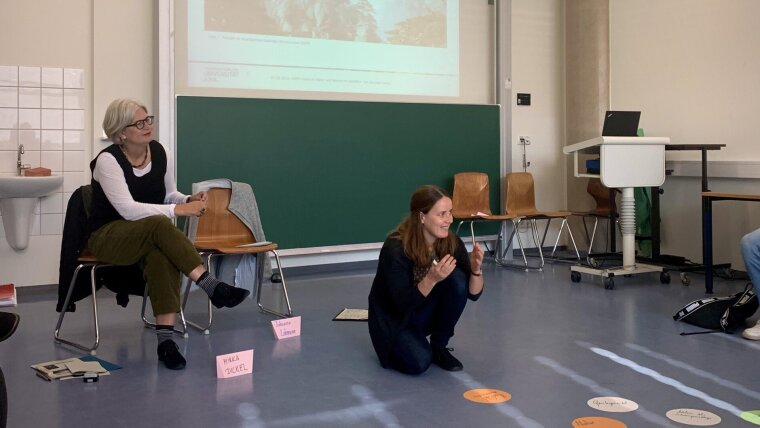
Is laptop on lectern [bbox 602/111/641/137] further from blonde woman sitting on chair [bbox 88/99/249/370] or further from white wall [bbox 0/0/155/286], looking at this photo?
white wall [bbox 0/0/155/286]

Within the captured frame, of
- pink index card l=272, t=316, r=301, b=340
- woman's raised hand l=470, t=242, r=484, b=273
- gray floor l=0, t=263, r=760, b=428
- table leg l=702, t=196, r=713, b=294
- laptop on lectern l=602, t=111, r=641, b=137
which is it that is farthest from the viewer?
laptop on lectern l=602, t=111, r=641, b=137

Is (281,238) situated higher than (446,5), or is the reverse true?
(446,5)

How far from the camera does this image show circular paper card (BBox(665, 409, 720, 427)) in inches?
102

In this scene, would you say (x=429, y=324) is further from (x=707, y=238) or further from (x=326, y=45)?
(x=326, y=45)

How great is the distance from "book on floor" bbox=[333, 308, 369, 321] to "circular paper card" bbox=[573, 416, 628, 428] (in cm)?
179

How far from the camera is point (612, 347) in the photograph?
3662mm

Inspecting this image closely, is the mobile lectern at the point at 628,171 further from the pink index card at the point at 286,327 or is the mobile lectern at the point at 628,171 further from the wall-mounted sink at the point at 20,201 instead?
the wall-mounted sink at the point at 20,201

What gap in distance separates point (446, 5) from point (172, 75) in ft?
8.39

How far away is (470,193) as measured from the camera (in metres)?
6.58

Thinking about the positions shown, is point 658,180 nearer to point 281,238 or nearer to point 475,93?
point 475,93

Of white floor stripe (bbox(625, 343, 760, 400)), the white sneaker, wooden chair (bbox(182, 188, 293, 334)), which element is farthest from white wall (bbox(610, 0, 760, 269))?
wooden chair (bbox(182, 188, 293, 334))

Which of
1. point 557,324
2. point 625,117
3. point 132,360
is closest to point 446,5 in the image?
point 625,117

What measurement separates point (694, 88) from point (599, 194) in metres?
1.21

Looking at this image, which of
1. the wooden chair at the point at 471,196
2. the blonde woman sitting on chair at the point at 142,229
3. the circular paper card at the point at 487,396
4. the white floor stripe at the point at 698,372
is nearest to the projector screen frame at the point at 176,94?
the wooden chair at the point at 471,196
